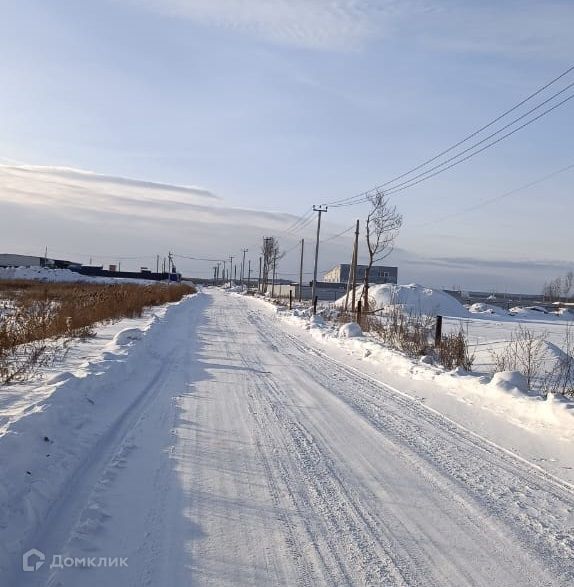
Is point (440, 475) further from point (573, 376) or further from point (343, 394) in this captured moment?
point (573, 376)

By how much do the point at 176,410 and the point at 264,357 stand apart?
7340 mm

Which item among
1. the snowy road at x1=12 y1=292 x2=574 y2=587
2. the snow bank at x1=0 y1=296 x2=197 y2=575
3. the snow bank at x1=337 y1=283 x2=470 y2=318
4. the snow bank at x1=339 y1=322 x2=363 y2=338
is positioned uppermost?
the snow bank at x1=337 y1=283 x2=470 y2=318

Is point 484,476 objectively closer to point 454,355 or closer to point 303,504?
point 303,504

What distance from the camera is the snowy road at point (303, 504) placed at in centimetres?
414

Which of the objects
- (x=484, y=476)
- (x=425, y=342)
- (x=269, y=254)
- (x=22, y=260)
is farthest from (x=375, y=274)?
(x=484, y=476)

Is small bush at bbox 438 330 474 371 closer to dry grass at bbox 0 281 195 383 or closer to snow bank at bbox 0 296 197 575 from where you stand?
snow bank at bbox 0 296 197 575

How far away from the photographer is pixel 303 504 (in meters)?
5.26

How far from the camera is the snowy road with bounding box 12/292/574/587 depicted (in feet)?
13.6

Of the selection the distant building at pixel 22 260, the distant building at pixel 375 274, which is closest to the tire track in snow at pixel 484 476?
the distant building at pixel 375 274

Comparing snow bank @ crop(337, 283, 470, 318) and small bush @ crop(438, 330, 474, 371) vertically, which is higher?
snow bank @ crop(337, 283, 470, 318)

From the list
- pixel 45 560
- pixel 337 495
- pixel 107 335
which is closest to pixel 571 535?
pixel 337 495

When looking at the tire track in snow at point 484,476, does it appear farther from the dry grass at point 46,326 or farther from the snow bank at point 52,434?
the dry grass at point 46,326

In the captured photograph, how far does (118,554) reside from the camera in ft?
13.7

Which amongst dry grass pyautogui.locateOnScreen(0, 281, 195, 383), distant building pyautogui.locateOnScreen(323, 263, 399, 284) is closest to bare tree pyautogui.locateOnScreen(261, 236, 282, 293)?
distant building pyautogui.locateOnScreen(323, 263, 399, 284)
